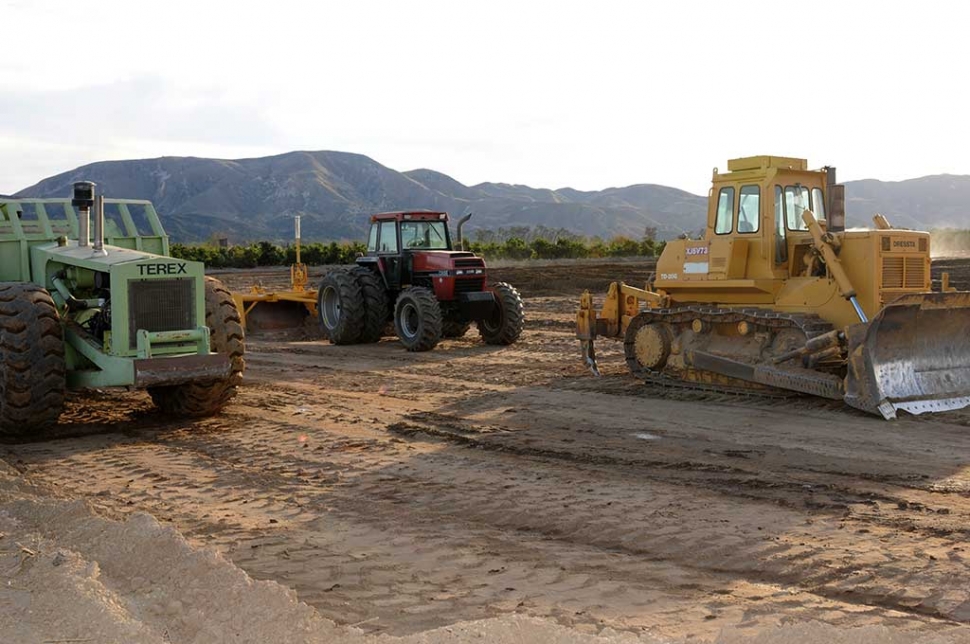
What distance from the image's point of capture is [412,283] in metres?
17.4

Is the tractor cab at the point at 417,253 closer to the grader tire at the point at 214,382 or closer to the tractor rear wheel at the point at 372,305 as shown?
the tractor rear wheel at the point at 372,305

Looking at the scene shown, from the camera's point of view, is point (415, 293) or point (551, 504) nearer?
point (551, 504)

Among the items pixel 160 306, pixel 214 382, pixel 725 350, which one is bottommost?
pixel 214 382

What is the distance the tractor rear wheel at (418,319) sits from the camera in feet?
52.5

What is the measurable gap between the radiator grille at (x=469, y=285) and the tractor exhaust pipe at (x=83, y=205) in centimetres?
752

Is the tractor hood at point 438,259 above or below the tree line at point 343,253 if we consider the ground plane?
below

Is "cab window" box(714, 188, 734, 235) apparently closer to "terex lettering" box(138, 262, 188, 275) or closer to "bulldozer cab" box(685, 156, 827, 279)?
"bulldozer cab" box(685, 156, 827, 279)

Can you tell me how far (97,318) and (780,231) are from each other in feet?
25.1

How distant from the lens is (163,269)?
927cm

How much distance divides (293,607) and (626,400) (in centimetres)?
723

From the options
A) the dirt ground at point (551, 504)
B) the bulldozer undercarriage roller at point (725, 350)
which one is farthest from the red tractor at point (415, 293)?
the dirt ground at point (551, 504)

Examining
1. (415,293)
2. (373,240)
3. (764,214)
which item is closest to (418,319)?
(415,293)

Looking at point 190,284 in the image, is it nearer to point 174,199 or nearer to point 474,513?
point 474,513

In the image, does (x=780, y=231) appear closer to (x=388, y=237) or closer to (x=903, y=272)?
(x=903, y=272)
